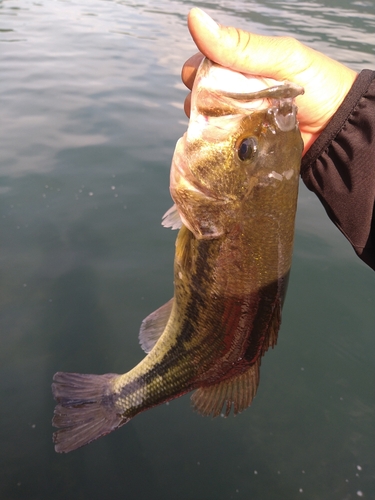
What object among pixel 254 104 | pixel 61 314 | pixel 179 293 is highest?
pixel 254 104

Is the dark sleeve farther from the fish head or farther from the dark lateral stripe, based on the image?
the dark lateral stripe

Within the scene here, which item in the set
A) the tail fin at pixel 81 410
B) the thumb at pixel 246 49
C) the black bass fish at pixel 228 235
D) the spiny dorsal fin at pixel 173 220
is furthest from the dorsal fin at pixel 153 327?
the thumb at pixel 246 49

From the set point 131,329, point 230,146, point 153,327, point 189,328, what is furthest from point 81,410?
point 131,329

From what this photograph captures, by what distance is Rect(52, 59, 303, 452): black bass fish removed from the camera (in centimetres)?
164

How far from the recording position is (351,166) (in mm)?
2160

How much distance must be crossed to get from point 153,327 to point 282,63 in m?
1.41

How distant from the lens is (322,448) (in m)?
3.12

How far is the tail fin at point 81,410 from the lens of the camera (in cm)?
204

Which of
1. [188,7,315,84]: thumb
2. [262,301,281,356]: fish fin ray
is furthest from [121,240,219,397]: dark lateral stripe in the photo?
[188,7,315,84]: thumb

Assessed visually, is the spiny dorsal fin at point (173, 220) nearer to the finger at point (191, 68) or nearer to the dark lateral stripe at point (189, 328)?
the dark lateral stripe at point (189, 328)

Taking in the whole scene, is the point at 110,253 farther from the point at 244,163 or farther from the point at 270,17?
the point at 270,17

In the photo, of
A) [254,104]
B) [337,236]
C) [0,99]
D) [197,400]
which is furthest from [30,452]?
[0,99]

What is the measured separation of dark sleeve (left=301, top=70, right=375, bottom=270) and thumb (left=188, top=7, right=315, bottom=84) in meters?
0.37

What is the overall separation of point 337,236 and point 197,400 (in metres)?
3.52
